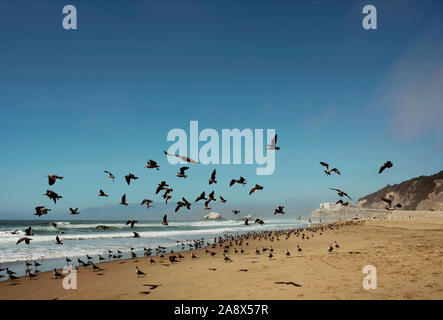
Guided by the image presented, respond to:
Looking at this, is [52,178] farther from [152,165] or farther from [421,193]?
[421,193]

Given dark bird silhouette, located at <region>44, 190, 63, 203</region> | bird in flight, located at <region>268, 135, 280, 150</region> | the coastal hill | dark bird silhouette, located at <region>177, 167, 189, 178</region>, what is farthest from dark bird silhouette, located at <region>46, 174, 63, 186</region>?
the coastal hill

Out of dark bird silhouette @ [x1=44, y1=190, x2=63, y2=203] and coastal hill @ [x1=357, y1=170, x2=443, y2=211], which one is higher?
dark bird silhouette @ [x1=44, y1=190, x2=63, y2=203]

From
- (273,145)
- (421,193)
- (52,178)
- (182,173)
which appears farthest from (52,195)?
(421,193)

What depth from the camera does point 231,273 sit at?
14633mm

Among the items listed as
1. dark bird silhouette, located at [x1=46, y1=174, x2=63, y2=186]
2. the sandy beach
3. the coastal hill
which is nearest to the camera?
the sandy beach

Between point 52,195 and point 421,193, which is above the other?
point 52,195

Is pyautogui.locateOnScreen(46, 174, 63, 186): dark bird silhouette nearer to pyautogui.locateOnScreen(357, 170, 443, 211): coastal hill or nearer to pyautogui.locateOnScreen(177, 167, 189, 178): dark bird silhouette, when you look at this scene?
pyautogui.locateOnScreen(177, 167, 189, 178): dark bird silhouette

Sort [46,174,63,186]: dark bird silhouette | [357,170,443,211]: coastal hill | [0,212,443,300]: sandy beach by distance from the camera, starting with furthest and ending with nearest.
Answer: [357,170,443,211]: coastal hill
[46,174,63,186]: dark bird silhouette
[0,212,443,300]: sandy beach

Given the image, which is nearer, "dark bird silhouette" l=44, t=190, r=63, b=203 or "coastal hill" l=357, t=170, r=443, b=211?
"dark bird silhouette" l=44, t=190, r=63, b=203

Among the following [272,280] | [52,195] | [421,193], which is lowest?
[421,193]
